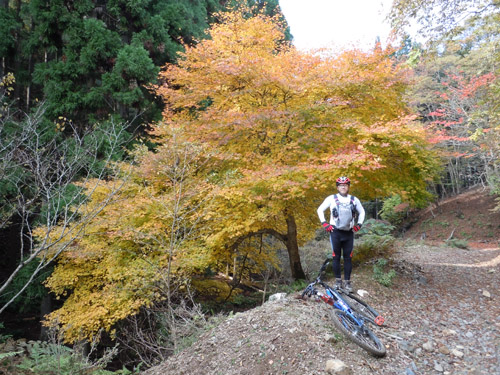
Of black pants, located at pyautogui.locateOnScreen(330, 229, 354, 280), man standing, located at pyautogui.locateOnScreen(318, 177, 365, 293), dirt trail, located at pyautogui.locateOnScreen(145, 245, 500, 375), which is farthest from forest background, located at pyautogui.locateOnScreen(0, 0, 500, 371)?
black pants, located at pyautogui.locateOnScreen(330, 229, 354, 280)

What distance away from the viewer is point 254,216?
6465mm

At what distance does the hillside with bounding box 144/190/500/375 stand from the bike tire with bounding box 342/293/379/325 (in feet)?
0.96

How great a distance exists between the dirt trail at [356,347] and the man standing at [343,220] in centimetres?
72

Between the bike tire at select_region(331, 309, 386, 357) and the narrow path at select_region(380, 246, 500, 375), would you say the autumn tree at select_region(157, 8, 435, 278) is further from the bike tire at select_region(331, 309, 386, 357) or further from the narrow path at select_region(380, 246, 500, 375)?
the bike tire at select_region(331, 309, 386, 357)

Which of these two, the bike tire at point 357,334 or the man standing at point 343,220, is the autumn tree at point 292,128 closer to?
the man standing at point 343,220

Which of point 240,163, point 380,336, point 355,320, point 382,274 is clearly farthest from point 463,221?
point 355,320

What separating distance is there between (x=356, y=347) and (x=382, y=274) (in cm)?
321

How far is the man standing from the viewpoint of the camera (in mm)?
4211

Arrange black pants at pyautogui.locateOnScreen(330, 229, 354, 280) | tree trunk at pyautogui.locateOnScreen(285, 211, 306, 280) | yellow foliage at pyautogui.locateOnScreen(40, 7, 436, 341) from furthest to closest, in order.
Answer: tree trunk at pyautogui.locateOnScreen(285, 211, 306, 280) → yellow foliage at pyautogui.locateOnScreen(40, 7, 436, 341) → black pants at pyautogui.locateOnScreen(330, 229, 354, 280)

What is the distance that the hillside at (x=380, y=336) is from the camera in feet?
11.0

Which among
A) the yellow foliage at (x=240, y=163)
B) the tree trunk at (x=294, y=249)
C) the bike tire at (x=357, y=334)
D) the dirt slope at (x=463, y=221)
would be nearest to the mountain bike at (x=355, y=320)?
the bike tire at (x=357, y=334)

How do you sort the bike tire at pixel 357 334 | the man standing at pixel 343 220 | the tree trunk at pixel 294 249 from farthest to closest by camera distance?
1. the tree trunk at pixel 294 249
2. the man standing at pixel 343 220
3. the bike tire at pixel 357 334

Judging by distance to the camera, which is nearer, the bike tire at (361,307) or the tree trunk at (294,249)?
the bike tire at (361,307)

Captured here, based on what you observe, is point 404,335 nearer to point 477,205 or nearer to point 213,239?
point 213,239
